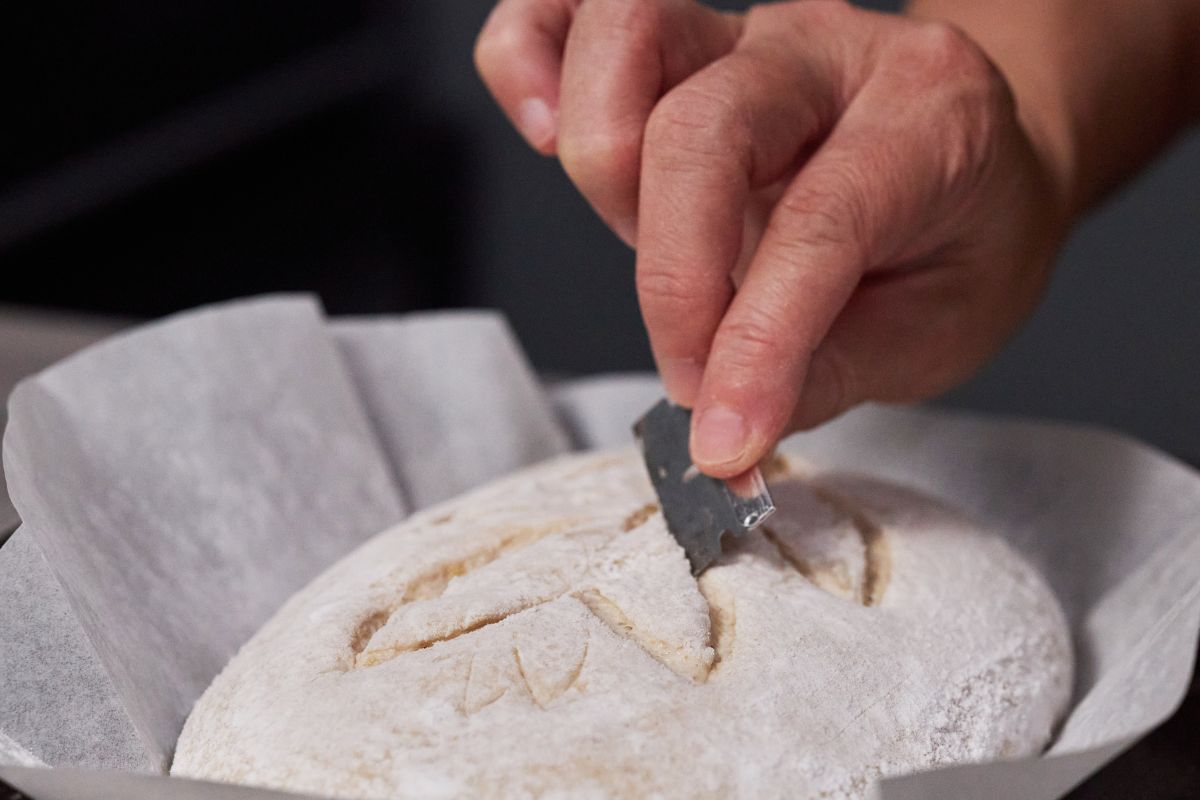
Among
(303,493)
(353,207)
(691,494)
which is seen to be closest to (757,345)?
(691,494)

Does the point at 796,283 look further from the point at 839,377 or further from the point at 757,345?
the point at 839,377

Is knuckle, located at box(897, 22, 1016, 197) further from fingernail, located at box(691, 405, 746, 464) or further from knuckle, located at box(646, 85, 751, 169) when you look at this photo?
fingernail, located at box(691, 405, 746, 464)

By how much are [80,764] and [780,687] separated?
557mm

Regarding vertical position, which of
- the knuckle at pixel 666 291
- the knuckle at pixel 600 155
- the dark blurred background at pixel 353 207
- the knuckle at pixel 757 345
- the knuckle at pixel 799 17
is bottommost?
the dark blurred background at pixel 353 207

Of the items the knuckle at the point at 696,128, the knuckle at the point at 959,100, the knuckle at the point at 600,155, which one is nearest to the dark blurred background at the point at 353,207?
the knuckle at the point at 600,155

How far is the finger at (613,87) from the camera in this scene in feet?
3.64

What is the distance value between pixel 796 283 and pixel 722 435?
0.14 metres

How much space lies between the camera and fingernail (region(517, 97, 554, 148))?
1251mm

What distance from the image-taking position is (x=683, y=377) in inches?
44.5

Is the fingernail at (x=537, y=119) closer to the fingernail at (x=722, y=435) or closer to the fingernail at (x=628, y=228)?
the fingernail at (x=628, y=228)

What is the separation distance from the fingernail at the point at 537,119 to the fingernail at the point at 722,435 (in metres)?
0.39

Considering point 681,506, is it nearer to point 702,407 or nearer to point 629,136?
point 702,407

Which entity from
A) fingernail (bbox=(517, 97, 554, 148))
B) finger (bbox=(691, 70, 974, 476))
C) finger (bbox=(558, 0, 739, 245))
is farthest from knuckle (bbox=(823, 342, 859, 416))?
fingernail (bbox=(517, 97, 554, 148))

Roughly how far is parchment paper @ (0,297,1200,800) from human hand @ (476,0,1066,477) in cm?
26
